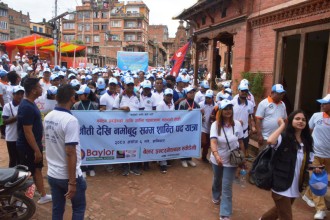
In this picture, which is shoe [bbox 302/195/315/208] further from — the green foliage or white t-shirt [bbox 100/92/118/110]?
the green foliage

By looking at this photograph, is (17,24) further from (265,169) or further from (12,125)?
(265,169)

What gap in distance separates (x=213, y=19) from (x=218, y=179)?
1027 cm

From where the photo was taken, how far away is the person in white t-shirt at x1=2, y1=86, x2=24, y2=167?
4637 mm

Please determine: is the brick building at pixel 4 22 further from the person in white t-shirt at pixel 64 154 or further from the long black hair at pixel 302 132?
the long black hair at pixel 302 132

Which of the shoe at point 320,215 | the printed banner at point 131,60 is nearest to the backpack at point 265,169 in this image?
the shoe at point 320,215

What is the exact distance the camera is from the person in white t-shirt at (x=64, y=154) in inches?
112

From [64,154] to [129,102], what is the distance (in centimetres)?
314

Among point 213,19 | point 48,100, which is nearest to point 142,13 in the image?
point 213,19

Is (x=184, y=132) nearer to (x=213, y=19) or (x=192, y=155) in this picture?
(x=192, y=155)

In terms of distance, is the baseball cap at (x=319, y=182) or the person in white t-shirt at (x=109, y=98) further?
the person in white t-shirt at (x=109, y=98)

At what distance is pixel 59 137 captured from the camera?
2883 mm

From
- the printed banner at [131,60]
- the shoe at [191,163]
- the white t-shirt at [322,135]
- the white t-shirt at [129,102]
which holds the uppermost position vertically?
the printed banner at [131,60]

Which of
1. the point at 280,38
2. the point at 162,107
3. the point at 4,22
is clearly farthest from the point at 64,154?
the point at 4,22

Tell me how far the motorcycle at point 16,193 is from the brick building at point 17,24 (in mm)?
64104
